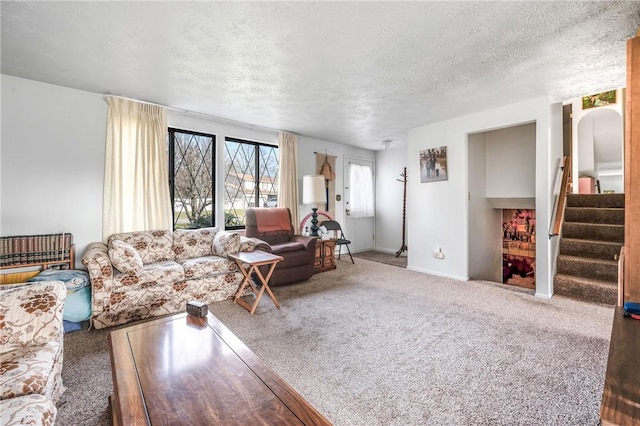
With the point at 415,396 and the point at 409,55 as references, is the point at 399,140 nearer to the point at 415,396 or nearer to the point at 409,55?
the point at 409,55

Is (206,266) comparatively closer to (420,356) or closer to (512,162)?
(420,356)

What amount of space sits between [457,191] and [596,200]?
2063 millimetres

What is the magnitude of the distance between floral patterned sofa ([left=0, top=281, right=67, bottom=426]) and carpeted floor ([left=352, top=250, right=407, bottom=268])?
449 cm

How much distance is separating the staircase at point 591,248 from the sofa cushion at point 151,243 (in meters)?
4.77

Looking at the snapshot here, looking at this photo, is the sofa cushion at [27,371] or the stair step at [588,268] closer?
the sofa cushion at [27,371]

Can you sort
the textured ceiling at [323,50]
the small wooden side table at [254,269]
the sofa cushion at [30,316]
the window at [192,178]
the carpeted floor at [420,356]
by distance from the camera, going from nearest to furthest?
1. the sofa cushion at [30,316]
2. the carpeted floor at [420,356]
3. the textured ceiling at [323,50]
4. the small wooden side table at [254,269]
5. the window at [192,178]

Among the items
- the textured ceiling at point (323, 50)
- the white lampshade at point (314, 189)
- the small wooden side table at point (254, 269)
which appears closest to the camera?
the textured ceiling at point (323, 50)

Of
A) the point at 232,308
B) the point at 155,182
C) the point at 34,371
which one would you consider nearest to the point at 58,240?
the point at 155,182

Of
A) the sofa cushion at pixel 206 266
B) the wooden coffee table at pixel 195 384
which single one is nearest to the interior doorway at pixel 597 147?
the sofa cushion at pixel 206 266

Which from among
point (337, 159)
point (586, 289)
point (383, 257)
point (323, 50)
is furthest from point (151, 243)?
point (586, 289)

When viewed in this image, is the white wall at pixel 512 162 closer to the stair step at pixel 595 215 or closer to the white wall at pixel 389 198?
the stair step at pixel 595 215

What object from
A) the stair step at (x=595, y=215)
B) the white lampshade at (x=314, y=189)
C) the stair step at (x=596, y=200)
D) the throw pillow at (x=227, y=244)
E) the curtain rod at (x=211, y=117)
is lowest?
the throw pillow at (x=227, y=244)

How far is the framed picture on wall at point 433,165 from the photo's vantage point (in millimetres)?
4215

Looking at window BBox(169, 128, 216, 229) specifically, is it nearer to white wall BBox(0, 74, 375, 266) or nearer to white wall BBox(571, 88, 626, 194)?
white wall BBox(0, 74, 375, 266)
